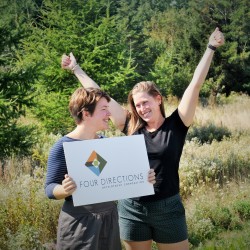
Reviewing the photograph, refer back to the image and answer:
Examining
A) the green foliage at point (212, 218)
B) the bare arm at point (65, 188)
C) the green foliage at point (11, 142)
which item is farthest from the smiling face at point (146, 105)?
the green foliage at point (11, 142)

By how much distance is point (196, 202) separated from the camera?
5.73 m

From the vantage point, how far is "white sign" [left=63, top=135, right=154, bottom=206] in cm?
228

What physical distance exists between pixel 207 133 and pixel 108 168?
10074 millimetres

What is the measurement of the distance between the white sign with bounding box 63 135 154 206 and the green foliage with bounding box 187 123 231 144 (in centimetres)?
949

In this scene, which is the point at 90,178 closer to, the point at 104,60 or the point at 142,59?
the point at 104,60

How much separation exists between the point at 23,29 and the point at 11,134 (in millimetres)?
2024

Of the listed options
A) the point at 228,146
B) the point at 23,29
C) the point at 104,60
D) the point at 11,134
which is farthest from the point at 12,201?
the point at 104,60

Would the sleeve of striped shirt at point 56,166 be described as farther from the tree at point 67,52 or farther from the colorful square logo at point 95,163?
the tree at point 67,52

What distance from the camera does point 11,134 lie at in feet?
24.7

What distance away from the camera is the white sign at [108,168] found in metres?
2.28

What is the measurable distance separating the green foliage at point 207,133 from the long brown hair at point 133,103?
9133 millimetres

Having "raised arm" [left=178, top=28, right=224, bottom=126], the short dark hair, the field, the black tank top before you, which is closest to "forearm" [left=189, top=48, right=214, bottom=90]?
"raised arm" [left=178, top=28, right=224, bottom=126]

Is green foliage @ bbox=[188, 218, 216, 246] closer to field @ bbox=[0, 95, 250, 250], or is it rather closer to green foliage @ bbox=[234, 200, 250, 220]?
field @ bbox=[0, 95, 250, 250]

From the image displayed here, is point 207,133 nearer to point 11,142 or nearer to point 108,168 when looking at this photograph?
point 11,142
